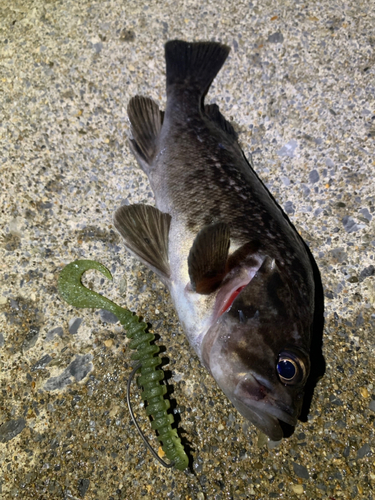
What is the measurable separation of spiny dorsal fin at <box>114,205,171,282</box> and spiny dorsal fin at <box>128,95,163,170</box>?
1.89ft

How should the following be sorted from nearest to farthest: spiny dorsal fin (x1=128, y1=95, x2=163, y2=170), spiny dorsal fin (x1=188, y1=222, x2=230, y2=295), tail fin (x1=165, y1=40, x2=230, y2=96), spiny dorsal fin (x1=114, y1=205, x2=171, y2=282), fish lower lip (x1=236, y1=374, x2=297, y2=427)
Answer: fish lower lip (x1=236, y1=374, x2=297, y2=427) → spiny dorsal fin (x1=188, y1=222, x2=230, y2=295) → spiny dorsal fin (x1=114, y1=205, x2=171, y2=282) → spiny dorsal fin (x1=128, y1=95, x2=163, y2=170) → tail fin (x1=165, y1=40, x2=230, y2=96)

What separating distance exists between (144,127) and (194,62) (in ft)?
2.46

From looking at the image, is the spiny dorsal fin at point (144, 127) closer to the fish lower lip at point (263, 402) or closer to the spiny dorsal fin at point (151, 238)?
the spiny dorsal fin at point (151, 238)

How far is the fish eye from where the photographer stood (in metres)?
1.81

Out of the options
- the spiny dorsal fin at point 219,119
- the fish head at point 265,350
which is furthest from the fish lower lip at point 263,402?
the spiny dorsal fin at point 219,119

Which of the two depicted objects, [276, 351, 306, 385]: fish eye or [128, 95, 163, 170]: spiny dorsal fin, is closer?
[276, 351, 306, 385]: fish eye

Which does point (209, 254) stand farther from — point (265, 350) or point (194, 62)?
point (194, 62)

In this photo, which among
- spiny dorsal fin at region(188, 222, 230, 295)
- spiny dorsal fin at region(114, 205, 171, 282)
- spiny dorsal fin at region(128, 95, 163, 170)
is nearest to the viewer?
spiny dorsal fin at region(188, 222, 230, 295)

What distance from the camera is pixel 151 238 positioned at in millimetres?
2453

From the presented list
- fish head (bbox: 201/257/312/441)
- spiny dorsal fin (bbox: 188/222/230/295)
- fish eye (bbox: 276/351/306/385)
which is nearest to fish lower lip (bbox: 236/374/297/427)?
fish head (bbox: 201/257/312/441)

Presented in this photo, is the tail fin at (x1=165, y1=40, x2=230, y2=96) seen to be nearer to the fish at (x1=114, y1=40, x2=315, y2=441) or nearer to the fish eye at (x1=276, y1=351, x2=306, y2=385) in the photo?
the fish at (x1=114, y1=40, x2=315, y2=441)

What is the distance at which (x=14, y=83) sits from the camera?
10.5 feet

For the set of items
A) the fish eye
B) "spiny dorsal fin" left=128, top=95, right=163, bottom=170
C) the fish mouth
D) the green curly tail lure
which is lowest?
the green curly tail lure

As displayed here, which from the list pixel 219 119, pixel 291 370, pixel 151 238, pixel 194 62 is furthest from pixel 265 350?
pixel 194 62
